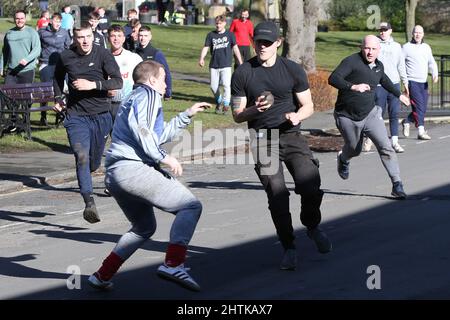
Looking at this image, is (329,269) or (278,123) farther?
(278,123)

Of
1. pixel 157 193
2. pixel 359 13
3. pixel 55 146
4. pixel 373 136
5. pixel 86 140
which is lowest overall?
pixel 359 13

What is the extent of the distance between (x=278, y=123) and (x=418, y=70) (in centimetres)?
989

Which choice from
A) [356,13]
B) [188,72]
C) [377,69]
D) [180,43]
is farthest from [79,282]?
[356,13]

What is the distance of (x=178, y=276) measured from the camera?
27.3 feet

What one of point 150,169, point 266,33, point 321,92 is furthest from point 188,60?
point 150,169

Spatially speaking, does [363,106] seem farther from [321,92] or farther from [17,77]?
[321,92]

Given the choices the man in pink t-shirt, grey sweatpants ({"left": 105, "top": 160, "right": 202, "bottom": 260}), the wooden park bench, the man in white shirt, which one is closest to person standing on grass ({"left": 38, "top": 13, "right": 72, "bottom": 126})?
the wooden park bench

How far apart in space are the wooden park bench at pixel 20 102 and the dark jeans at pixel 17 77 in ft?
1.85

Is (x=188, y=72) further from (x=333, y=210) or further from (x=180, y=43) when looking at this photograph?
(x=333, y=210)

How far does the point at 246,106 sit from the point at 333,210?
3.02 m

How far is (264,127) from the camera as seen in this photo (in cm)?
955

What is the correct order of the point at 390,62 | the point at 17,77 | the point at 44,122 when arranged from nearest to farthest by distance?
1. the point at 390,62
2. the point at 17,77
3. the point at 44,122

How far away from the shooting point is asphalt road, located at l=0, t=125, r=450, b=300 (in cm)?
861

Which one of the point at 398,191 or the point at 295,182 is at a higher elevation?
the point at 295,182
